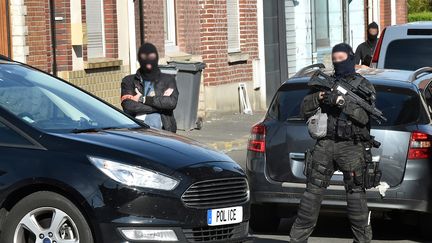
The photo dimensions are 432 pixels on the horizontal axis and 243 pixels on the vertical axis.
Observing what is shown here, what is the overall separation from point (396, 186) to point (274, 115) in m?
1.34

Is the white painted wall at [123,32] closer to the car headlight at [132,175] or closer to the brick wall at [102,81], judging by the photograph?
the brick wall at [102,81]

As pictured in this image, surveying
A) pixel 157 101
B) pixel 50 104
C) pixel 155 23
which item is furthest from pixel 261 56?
pixel 50 104

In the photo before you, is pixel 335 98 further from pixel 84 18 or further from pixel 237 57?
pixel 237 57

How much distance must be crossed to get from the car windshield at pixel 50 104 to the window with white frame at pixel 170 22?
1339 cm

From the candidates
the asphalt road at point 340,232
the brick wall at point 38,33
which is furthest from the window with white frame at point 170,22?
the asphalt road at point 340,232

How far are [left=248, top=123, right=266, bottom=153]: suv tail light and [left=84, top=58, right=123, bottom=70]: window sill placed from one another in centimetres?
931

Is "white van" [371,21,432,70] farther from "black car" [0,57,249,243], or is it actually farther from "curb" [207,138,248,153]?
"black car" [0,57,249,243]

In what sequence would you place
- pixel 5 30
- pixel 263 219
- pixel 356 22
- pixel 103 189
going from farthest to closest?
pixel 356 22 < pixel 5 30 < pixel 263 219 < pixel 103 189

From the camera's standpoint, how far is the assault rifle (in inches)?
348

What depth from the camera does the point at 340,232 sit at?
1098cm

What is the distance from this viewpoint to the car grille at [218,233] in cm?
797

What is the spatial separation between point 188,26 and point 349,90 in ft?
47.2

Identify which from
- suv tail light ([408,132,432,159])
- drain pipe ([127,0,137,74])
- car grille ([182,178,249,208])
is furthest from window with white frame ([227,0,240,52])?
car grille ([182,178,249,208])

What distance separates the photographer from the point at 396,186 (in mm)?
9836
